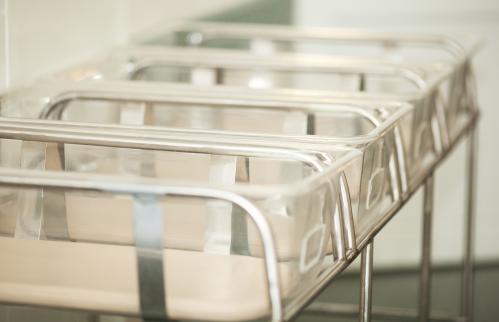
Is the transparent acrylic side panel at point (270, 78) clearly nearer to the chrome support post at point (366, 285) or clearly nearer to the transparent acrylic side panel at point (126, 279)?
the chrome support post at point (366, 285)

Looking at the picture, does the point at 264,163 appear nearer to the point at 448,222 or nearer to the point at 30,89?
the point at 30,89

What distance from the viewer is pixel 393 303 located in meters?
3.00

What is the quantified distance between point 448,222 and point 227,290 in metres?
2.43

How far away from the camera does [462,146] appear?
329 centimetres

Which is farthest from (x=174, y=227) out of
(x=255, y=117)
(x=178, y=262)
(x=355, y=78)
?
(x=355, y=78)

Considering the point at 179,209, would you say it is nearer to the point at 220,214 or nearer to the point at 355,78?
the point at 220,214

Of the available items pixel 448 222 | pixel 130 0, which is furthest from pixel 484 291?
pixel 130 0

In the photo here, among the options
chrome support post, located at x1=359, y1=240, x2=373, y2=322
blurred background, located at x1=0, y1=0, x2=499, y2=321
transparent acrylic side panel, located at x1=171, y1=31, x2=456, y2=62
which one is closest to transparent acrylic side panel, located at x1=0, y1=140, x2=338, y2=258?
chrome support post, located at x1=359, y1=240, x2=373, y2=322

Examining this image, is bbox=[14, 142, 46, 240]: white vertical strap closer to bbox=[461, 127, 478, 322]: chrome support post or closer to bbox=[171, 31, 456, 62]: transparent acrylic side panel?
bbox=[461, 127, 478, 322]: chrome support post

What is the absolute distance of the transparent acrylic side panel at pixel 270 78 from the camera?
1938 millimetres

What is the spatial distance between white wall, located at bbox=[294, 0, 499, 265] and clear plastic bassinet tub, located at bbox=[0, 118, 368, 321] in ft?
6.36

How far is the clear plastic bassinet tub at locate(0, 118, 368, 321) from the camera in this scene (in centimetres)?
97

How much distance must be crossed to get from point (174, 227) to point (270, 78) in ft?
3.74

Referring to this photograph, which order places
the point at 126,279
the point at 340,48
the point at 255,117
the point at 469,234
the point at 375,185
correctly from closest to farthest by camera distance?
the point at 126,279 → the point at 375,185 → the point at 255,117 → the point at 469,234 → the point at 340,48
